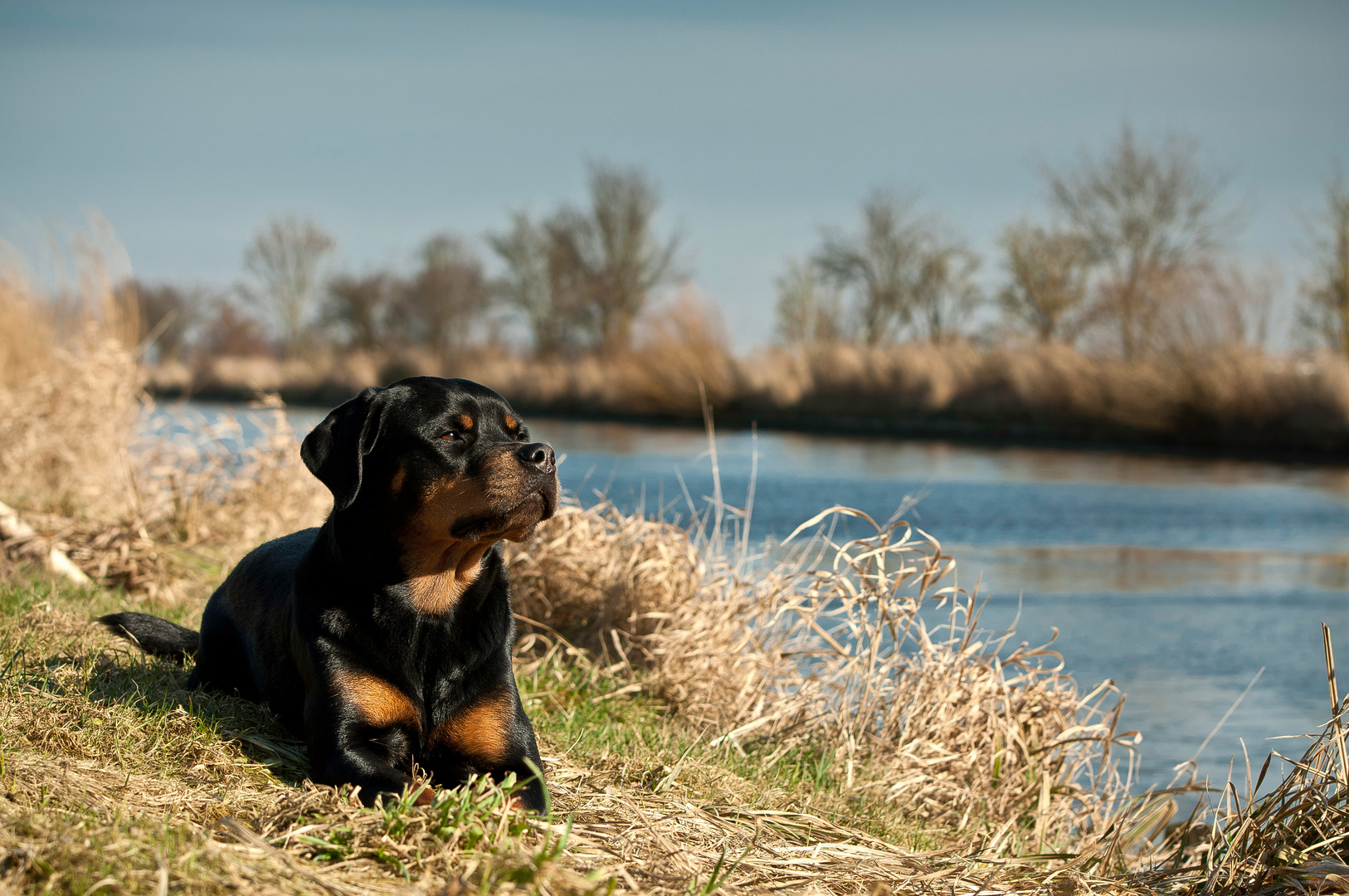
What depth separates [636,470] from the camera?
14.2 meters

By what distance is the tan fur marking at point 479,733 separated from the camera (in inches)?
101

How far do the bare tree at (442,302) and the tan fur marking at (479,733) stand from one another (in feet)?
120

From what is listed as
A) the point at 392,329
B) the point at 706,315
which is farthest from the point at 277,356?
the point at 706,315

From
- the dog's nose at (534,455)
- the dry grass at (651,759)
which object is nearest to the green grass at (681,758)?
the dry grass at (651,759)

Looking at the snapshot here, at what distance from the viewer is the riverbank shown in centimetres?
2003

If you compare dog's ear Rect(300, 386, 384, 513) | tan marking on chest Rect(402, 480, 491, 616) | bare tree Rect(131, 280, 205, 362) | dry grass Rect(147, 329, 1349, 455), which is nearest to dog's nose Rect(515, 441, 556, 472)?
tan marking on chest Rect(402, 480, 491, 616)

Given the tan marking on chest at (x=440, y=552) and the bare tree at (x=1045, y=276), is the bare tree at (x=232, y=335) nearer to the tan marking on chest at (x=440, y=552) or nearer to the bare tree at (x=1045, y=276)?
the bare tree at (x=1045, y=276)

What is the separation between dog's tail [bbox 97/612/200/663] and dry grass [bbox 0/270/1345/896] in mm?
83

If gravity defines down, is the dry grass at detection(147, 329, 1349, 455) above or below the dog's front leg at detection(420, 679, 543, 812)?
above

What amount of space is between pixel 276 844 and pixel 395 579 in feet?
2.29

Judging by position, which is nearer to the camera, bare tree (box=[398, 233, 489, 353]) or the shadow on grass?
the shadow on grass

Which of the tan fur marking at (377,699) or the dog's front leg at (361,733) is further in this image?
the tan fur marking at (377,699)

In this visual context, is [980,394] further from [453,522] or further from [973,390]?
[453,522]

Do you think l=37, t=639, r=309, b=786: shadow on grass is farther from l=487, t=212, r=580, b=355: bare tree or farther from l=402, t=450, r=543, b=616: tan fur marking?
l=487, t=212, r=580, b=355: bare tree
